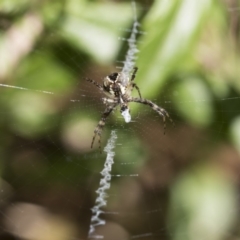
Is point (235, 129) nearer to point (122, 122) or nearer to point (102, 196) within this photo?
point (122, 122)

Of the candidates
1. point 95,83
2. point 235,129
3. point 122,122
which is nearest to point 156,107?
point 122,122

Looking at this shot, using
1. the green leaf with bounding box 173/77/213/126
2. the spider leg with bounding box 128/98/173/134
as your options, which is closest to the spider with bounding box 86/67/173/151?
the spider leg with bounding box 128/98/173/134

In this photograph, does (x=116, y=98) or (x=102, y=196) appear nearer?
(x=116, y=98)

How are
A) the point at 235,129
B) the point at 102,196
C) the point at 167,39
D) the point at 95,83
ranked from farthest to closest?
the point at 102,196, the point at 95,83, the point at 235,129, the point at 167,39

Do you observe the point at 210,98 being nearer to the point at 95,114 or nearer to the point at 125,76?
the point at 125,76

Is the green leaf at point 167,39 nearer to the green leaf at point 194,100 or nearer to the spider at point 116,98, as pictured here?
the green leaf at point 194,100

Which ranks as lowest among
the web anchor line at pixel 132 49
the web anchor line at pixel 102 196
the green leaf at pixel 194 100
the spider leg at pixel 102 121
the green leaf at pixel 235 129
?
the web anchor line at pixel 102 196

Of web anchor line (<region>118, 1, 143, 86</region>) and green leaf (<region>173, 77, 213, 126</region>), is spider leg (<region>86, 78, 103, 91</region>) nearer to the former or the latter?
web anchor line (<region>118, 1, 143, 86</region>)

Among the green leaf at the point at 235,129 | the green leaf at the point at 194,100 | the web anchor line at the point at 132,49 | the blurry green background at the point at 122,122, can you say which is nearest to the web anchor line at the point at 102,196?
the blurry green background at the point at 122,122

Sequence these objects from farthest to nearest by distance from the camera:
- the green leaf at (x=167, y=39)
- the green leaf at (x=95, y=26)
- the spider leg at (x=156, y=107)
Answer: the spider leg at (x=156, y=107)
the green leaf at (x=95, y=26)
the green leaf at (x=167, y=39)
